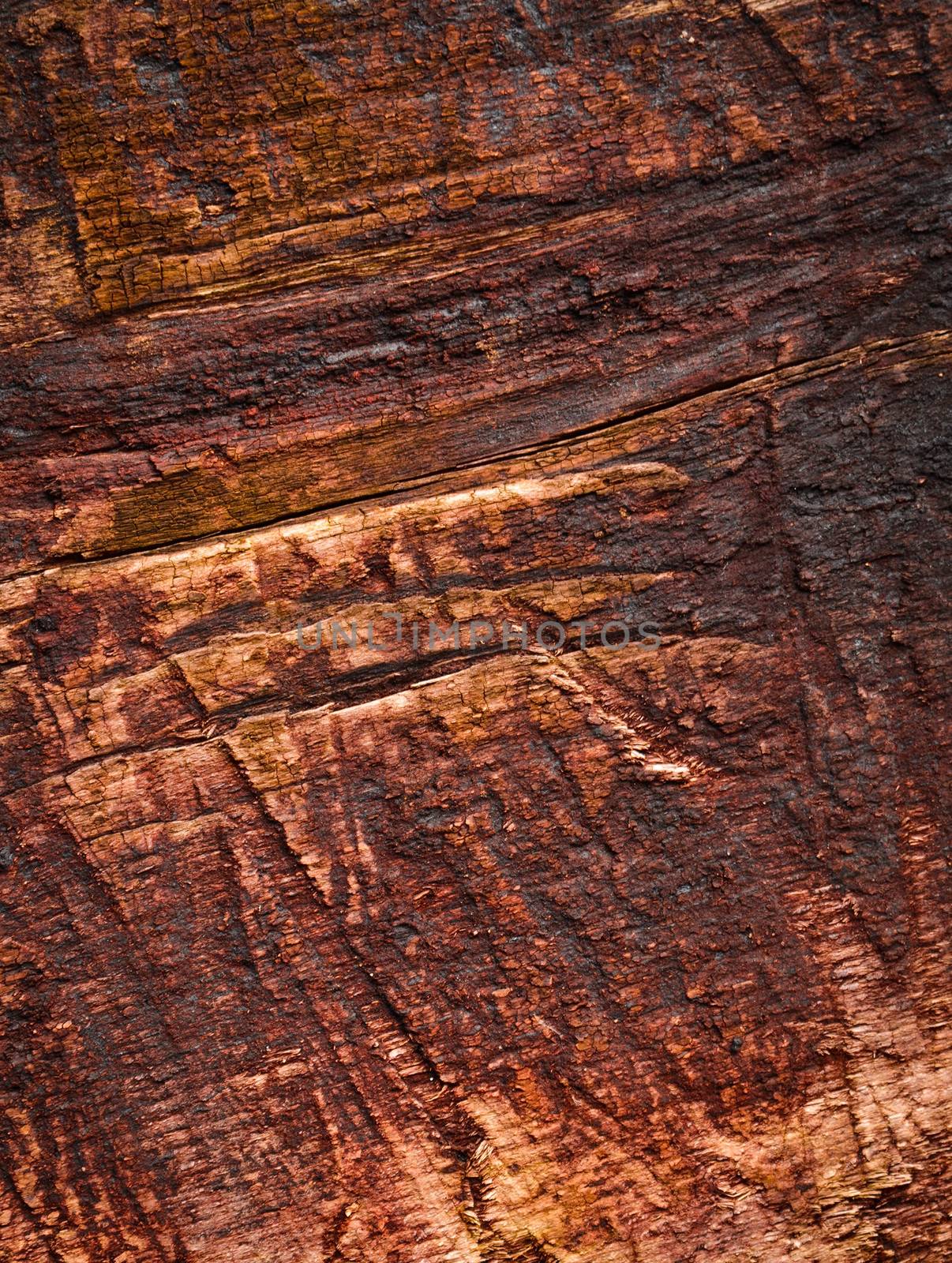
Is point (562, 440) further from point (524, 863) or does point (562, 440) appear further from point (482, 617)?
point (524, 863)

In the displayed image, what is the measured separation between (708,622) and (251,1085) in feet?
3.70

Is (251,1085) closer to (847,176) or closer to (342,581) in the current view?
(342,581)

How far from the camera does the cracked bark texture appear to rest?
1.64 meters

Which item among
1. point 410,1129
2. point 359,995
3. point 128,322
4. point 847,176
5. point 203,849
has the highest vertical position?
point 847,176

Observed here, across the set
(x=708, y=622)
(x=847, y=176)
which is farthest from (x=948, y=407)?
(x=708, y=622)

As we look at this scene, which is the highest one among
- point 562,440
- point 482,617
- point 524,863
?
point 562,440

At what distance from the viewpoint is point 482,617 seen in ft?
5.53

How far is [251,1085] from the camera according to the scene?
1.63 meters

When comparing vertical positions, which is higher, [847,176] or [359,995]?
[847,176]

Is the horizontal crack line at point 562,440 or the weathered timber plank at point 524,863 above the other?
the horizontal crack line at point 562,440

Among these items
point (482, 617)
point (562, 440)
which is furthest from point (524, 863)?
point (562, 440)

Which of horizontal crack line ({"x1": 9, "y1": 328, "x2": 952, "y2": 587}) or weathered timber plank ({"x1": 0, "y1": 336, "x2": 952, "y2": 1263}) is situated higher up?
horizontal crack line ({"x1": 9, "y1": 328, "x2": 952, "y2": 587})

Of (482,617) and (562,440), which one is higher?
(562,440)

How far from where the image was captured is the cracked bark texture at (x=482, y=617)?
1642mm
